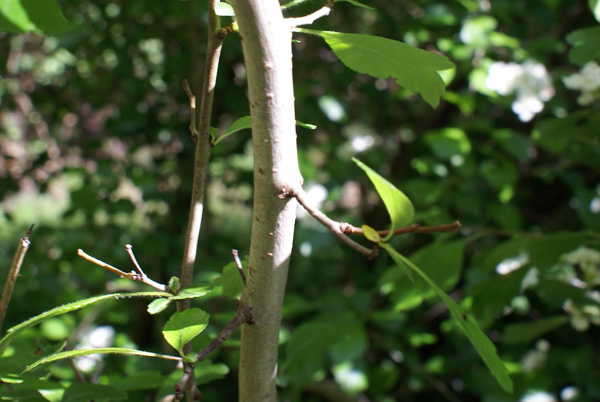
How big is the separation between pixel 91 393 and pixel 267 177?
0.29 meters

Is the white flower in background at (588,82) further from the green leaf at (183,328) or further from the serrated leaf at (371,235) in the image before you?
the green leaf at (183,328)

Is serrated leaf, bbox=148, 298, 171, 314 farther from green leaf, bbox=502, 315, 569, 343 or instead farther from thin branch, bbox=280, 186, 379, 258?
green leaf, bbox=502, 315, 569, 343

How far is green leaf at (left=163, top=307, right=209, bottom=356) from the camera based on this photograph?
1.52 ft

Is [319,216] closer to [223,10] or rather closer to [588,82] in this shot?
[223,10]

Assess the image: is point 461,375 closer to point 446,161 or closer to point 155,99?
point 446,161

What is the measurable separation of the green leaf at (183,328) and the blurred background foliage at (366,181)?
1.54 ft

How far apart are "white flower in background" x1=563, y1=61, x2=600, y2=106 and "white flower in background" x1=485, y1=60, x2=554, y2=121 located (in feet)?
0.85

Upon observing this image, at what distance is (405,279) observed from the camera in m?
1.03

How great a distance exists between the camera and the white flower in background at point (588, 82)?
41.0 inches

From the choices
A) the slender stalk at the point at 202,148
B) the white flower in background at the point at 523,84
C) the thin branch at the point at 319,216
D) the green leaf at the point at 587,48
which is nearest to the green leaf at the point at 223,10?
the slender stalk at the point at 202,148

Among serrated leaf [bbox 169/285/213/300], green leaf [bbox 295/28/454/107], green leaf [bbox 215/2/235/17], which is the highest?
green leaf [bbox 215/2/235/17]

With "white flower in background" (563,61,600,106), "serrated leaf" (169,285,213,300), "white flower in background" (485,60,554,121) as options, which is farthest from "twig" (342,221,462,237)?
"white flower in background" (485,60,554,121)

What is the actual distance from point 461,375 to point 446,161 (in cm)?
57

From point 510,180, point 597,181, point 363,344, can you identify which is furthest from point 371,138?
point 363,344
